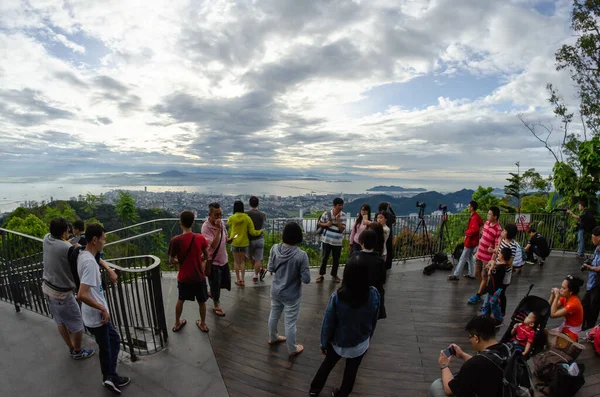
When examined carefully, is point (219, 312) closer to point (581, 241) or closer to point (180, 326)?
point (180, 326)

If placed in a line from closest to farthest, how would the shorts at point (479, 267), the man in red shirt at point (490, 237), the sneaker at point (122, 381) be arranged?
the sneaker at point (122, 381)
the man in red shirt at point (490, 237)
the shorts at point (479, 267)

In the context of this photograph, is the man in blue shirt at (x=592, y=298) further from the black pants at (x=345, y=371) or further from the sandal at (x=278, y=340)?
the sandal at (x=278, y=340)

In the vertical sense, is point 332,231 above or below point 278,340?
above

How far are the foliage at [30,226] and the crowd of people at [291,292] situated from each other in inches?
322

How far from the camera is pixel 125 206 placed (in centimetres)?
960

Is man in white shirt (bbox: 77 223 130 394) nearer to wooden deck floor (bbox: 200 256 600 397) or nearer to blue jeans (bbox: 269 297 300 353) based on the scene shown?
wooden deck floor (bbox: 200 256 600 397)

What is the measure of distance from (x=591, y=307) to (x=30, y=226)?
619 inches

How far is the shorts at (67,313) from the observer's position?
10.0 feet

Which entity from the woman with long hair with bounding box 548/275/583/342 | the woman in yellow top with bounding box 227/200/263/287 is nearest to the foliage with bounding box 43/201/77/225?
the woman in yellow top with bounding box 227/200/263/287

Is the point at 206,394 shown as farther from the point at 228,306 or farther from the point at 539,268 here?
the point at 539,268

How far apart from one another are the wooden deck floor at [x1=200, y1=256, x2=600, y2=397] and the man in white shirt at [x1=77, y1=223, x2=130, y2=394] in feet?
3.61

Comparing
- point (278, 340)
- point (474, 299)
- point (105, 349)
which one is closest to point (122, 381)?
point (105, 349)

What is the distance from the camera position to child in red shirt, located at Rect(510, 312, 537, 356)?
3184 millimetres

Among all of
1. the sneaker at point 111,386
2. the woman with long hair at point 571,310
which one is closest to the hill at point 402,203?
the woman with long hair at point 571,310
